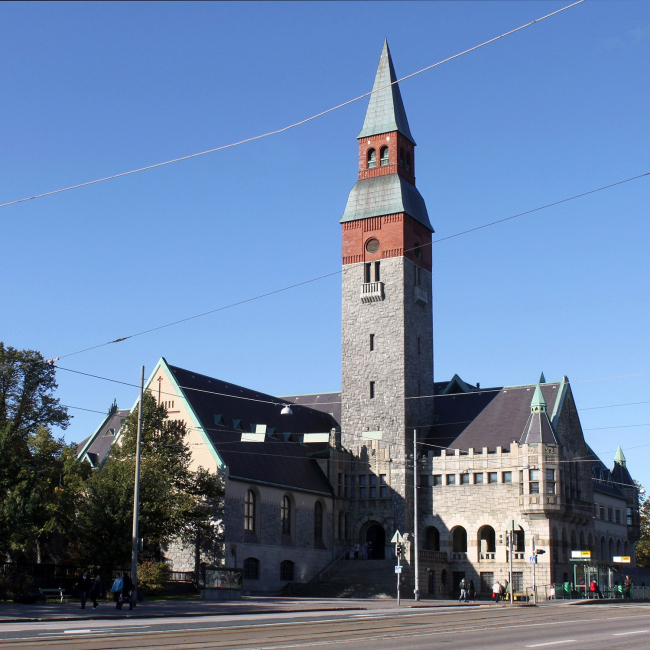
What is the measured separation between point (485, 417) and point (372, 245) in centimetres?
1485

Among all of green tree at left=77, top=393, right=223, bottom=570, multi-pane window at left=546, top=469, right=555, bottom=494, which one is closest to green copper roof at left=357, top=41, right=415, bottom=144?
Answer: multi-pane window at left=546, top=469, right=555, bottom=494

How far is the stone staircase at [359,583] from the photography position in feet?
189

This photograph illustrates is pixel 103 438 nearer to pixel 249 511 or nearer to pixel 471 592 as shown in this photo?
pixel 249 511

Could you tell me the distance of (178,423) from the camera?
5547 centimetres

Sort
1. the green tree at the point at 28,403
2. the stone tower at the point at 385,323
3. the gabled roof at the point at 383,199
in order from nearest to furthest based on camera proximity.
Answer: the green tree at the point at 28,403, the stone tower at the point at 385,323, the gabled roof at the point at 383,199

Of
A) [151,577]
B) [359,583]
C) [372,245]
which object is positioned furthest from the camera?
[372,245]

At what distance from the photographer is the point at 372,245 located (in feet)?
221

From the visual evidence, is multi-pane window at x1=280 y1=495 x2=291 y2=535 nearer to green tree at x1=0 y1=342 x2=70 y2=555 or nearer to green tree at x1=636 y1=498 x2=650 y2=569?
green tree at x1=0 y1=342 x2=70 y2=555

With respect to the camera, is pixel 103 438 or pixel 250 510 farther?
pixel 103 438

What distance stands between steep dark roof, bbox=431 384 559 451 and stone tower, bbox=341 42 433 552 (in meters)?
1.63

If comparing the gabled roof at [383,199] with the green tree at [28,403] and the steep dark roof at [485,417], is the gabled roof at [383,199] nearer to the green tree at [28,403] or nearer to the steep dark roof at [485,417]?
the steep dark roof at [485,417]

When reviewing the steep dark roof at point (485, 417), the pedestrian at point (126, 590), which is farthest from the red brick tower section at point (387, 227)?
the pedestrian at point (126, 590)

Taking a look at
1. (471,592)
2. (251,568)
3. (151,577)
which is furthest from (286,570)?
(151,577)

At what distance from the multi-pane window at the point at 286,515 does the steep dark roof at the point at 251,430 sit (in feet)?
3.37
